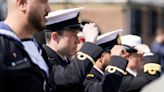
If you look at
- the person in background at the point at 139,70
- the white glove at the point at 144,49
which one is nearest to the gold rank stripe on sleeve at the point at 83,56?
the person in background at the point at 139,70

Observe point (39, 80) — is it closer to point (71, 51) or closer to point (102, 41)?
point (71, 51)

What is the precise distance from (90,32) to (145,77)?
128 cm

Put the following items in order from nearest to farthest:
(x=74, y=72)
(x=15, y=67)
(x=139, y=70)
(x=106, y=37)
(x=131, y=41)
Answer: (x=15, y=67)
(x=74, y=72)
(x=106, y=37)
(x=139, y=70)
(x=131, y=41)

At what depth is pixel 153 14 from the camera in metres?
35.0

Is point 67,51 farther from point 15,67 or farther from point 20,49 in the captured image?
point 15,67

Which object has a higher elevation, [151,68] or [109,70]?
[109,70]

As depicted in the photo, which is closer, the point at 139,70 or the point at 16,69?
the point at 16,69

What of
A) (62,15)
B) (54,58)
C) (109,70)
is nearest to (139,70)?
(109,70)

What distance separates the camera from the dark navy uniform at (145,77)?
6441 mm

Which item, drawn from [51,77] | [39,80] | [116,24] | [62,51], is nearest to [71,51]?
[62,51]

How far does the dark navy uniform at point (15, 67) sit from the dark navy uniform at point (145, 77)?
208cm

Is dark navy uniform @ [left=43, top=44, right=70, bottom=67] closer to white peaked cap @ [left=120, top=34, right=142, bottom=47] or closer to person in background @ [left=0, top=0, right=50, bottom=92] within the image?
person in background @ [left=0, top=0, right=50, bottom=92]

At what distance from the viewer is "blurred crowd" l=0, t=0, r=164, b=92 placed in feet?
14.4

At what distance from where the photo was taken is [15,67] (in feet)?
14.2
